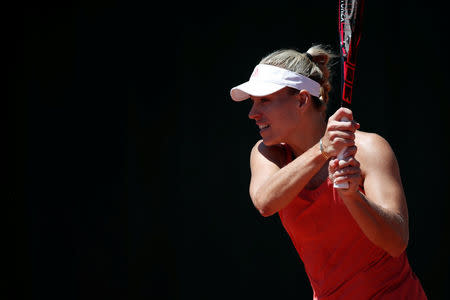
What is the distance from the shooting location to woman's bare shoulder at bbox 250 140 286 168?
2.19m

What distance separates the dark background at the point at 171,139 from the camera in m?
3.82

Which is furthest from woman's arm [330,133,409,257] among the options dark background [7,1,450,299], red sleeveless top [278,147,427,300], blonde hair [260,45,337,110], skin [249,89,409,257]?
dark background [7,1,450,299]

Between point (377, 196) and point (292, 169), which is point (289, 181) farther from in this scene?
point (377, 196)

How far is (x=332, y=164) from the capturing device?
1.70 m

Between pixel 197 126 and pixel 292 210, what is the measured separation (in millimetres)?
1994

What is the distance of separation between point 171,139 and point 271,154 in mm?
1854

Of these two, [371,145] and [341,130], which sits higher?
[341,130]

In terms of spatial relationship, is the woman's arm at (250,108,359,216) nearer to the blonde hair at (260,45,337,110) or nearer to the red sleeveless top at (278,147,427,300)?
the red sleeveless top at (278,147,427,300)

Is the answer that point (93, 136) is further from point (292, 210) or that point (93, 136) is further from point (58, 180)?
point (292, 210)

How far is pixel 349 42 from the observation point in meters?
1.85

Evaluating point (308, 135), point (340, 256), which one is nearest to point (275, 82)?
point (308, 135)

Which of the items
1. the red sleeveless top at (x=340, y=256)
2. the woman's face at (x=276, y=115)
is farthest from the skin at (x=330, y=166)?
the red sleeveless top at (x=340, y=256)

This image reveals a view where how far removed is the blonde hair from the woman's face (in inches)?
4.0

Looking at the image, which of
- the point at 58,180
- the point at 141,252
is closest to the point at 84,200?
the point at 58,180
